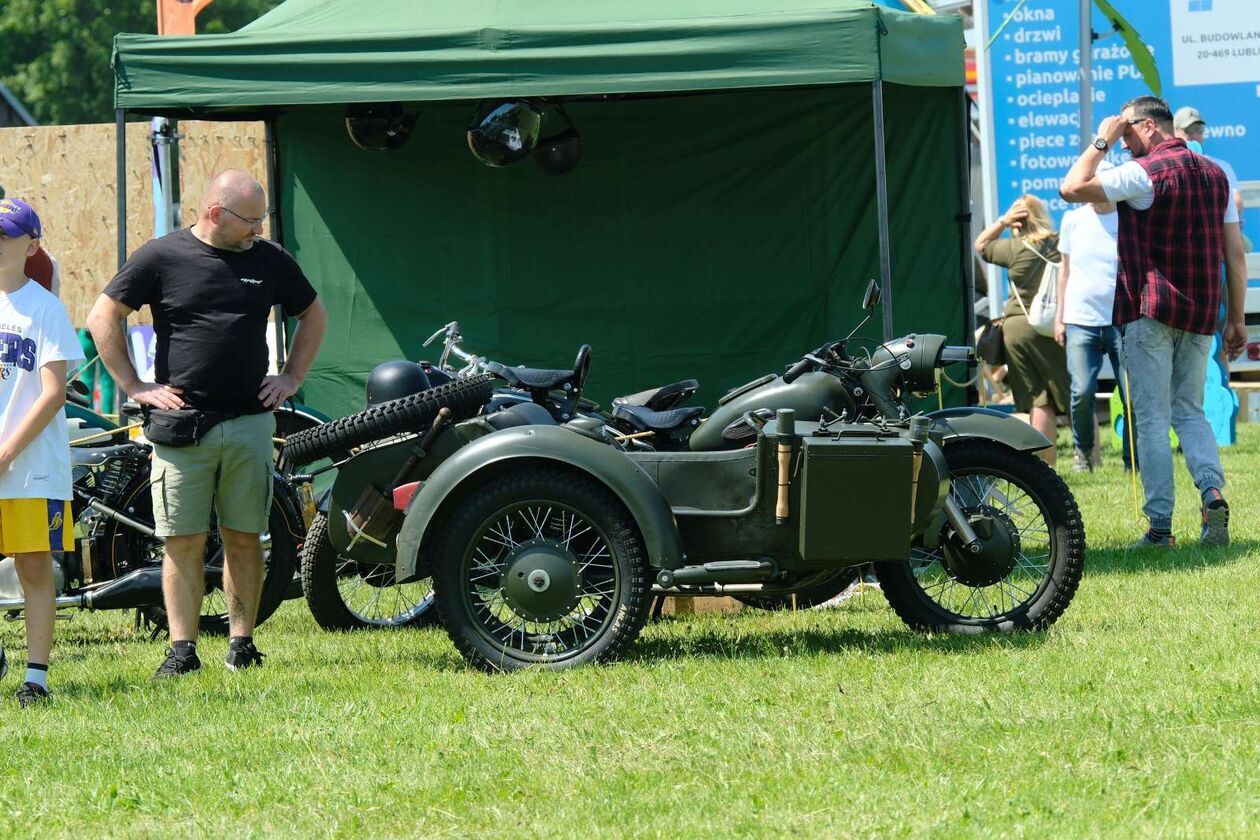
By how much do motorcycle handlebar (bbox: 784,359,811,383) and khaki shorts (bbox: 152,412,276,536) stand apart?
5.78 ft

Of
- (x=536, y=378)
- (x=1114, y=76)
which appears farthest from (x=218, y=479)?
(x=1114, y=76)

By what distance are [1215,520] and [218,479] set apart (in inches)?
178

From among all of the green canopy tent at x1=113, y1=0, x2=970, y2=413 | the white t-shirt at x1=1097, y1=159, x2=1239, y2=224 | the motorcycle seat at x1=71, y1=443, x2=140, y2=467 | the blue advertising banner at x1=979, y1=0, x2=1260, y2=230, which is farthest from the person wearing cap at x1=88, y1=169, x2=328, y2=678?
the blue advertising banner at x1=979, y1=0, x2=1260, y2=230

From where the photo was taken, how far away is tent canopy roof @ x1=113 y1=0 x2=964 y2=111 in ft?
24.7

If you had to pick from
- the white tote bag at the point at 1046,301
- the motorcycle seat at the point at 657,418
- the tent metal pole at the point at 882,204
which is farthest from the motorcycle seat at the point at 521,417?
the white tote bag at the point at 1046,301

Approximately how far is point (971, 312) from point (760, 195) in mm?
1321

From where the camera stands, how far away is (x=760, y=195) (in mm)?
9812

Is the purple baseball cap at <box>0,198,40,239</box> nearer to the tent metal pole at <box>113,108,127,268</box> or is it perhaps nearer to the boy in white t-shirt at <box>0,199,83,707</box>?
the boy in white t-shirt at <box>0,199,83,707</box>

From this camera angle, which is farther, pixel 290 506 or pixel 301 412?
pixel 301 412

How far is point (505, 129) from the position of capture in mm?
9164

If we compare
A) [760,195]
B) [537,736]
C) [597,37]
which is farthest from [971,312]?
[537,736]

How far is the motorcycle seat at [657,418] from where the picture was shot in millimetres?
6230

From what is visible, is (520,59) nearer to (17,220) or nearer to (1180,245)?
(17,220)

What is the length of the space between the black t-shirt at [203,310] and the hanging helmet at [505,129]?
3408 mm
